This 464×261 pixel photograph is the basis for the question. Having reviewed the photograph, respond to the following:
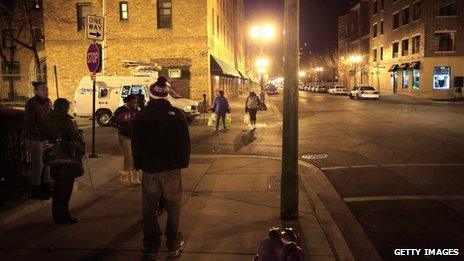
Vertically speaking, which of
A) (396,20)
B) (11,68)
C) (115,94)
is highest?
(396,20)

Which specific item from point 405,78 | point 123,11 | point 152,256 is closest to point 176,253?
point 152,256

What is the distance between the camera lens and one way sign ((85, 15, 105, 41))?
11.1m

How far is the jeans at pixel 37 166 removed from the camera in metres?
7.23

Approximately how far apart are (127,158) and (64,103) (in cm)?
242

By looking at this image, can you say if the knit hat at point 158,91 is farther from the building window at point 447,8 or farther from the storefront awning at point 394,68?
the storefront awning at point 394,68

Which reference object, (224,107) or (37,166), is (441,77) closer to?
(224,107)

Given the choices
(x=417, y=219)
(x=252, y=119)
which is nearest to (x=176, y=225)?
(x=417, y=219)

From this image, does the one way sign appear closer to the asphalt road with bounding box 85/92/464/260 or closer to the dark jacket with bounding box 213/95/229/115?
the asphalt road with bounding box 85/92/464/260

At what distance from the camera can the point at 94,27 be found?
37.3 ft

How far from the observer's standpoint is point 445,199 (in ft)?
25.9

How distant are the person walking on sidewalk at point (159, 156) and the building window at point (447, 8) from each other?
49476mm

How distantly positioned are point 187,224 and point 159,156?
5.46 feet

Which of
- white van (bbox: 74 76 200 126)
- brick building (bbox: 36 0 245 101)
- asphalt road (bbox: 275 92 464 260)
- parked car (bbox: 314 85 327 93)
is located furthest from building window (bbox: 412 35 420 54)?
white van (bbox: 74 76 200 126)

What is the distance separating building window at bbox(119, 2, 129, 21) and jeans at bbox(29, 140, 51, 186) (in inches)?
934
